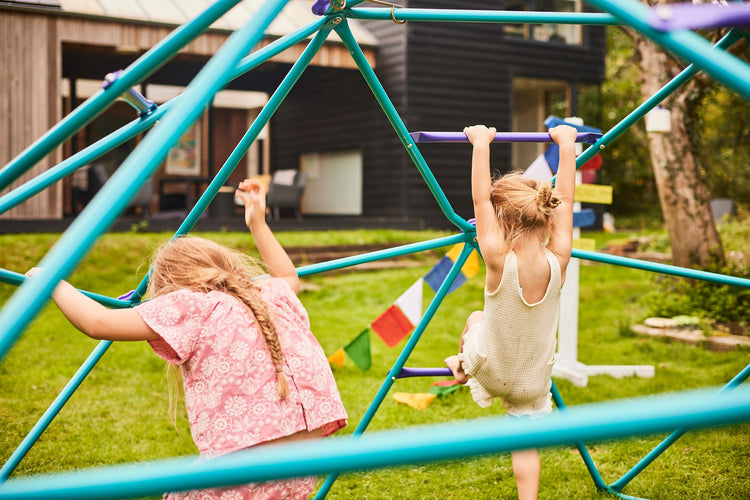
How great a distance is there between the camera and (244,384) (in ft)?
6.35

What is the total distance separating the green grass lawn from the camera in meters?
3.15

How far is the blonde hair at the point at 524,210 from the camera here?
82.7 inches

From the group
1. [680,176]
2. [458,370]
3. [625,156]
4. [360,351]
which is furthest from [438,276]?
[625,156]

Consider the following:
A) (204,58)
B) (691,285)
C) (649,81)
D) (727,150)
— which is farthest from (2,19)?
(727,150)

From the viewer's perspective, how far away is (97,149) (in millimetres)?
2066

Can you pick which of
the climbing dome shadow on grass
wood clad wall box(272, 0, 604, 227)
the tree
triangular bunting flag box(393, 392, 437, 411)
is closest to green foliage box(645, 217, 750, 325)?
the tree

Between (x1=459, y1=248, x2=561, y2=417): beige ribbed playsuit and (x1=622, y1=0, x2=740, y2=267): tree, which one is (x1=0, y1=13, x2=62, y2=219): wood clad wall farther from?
(x1=459, y1=248, x2=561, y2=417): beige ribbed playsuit

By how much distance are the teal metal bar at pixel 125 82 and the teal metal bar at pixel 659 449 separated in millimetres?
2161

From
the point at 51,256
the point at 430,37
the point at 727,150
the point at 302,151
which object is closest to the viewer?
the point at 51,256

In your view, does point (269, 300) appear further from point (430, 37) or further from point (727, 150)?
point (727, 150)

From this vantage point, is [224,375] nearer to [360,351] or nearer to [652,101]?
[652,101]

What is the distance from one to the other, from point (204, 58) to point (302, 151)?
4.06 m

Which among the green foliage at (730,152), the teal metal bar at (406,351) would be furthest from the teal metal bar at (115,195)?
the green foliage at (730,152)

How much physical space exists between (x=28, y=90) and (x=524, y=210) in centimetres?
996
